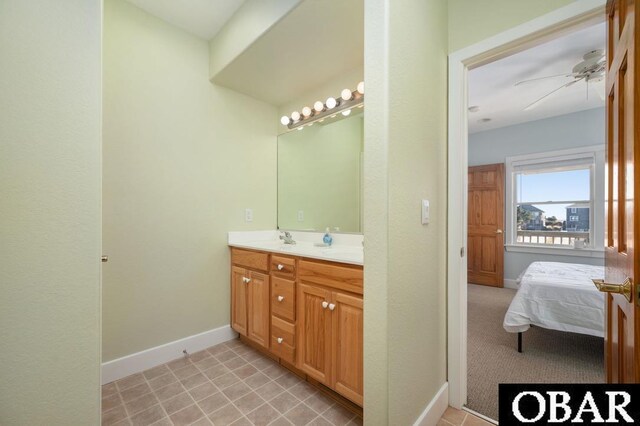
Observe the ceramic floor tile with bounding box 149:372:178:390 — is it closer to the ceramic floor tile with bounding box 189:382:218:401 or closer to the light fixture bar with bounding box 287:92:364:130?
the ceramic floor tile with bounding box 189:382:218:401

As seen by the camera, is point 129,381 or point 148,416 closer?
point 148,416

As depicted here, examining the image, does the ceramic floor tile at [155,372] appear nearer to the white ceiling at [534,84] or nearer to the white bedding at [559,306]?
the white bedding at [559,306]

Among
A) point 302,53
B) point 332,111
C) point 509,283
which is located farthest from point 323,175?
point 509,283

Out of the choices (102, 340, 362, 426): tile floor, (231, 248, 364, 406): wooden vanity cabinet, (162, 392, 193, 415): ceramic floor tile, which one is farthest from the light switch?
(162, 392, 193, 415): ceramic floor tile

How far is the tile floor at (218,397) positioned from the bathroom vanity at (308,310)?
0.13 metres

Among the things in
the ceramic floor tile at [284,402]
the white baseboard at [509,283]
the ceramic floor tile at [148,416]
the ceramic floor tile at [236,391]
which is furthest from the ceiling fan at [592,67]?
the ceramic floor tile at [148,416]

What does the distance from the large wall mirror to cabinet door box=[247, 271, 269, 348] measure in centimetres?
73

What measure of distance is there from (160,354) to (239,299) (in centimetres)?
68

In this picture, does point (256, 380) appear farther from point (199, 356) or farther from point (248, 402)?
point (199, 356)

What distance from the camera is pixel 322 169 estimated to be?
2580mm

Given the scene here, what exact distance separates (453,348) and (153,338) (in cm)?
213

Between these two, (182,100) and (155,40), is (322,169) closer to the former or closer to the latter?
(182,100)

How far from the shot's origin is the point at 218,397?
1.68 meters

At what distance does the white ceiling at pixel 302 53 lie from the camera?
165cm
